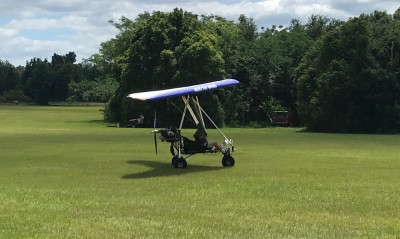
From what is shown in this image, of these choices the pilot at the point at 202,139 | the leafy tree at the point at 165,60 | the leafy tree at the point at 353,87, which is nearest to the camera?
the pilot at the point at 202,139

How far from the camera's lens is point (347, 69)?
41625 mm

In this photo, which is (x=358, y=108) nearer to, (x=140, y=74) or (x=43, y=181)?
(x=140, y=74)

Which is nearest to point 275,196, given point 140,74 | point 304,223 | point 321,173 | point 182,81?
point 304,223

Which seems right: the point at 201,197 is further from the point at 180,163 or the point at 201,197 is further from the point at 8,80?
the point at 8,80

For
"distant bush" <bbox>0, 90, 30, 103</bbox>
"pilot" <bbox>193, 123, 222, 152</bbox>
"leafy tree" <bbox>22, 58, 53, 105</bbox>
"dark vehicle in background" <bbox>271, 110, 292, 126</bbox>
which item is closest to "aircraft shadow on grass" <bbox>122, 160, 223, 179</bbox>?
"pilot" <bbox>193, 123, 222, 152</bbox>

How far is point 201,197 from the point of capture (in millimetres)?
10805

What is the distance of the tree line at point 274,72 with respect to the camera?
41.2m

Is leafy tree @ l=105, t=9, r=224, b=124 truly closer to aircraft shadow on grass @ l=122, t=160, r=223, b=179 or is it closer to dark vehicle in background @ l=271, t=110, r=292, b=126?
dark vehicle in background @ l=271, t=110, r=292, b=126

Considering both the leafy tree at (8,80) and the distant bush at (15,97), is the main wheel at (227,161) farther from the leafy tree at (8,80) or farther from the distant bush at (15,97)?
the leafy tree at (8,80)

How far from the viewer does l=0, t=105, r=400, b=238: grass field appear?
7.74 metres

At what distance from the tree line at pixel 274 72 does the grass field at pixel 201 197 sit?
22.6m

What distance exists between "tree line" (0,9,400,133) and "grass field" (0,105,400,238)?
22557 mm

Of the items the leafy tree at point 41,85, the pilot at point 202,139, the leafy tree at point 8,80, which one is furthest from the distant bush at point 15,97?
the pilot at point 202,139

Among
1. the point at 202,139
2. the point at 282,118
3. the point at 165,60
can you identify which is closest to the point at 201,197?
the point at 202,139
